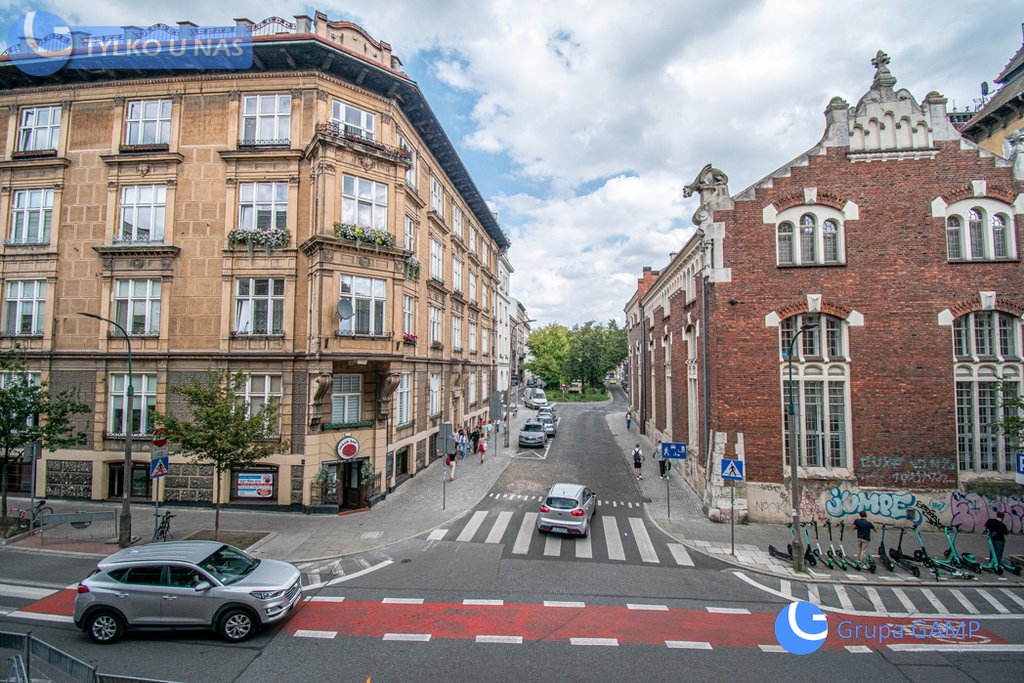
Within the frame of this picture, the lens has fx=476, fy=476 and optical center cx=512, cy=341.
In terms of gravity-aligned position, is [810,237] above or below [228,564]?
above

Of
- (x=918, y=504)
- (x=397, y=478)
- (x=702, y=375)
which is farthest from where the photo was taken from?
(x=397, y=478)

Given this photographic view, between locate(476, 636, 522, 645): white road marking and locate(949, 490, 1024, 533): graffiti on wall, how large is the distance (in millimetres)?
16699

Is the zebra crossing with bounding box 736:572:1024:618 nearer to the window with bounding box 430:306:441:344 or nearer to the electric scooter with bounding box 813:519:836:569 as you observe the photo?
the electric scooter with bounding box 813:519:836:569

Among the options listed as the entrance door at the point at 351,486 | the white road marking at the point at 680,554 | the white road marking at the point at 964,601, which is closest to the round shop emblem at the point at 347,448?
the entrance door at the point at 351,486

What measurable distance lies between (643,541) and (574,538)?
220cm

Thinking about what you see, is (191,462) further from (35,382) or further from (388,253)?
(388,253)

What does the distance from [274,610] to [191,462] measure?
38.1 feet

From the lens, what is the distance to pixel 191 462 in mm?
18141

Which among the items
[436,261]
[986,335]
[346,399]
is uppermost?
[436,261]

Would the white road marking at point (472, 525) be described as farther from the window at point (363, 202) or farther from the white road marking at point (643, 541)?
the window at point (363, 202)

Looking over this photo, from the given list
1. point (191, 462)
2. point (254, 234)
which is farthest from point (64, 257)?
point (191, 462)

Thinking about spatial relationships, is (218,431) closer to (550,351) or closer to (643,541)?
(643,541)

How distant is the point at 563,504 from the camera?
612 inches

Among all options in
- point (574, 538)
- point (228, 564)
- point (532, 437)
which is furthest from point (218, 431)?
point (532, 437)
